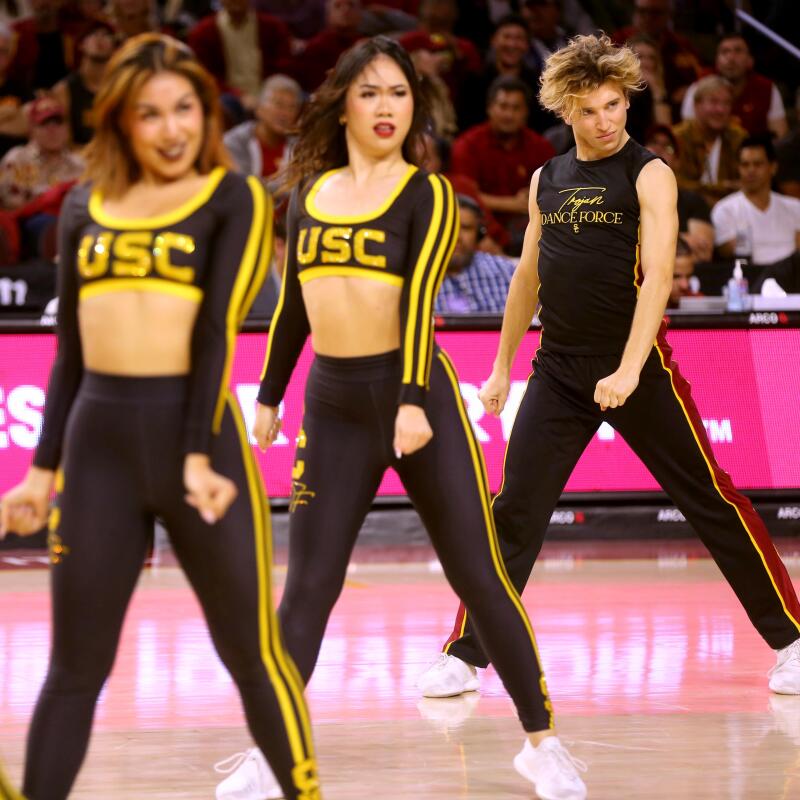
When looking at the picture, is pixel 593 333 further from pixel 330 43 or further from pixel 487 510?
pixel 330 43

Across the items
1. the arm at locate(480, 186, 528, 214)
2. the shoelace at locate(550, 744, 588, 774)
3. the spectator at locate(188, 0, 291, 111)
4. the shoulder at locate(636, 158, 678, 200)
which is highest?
the spectator at locate(188, 0, 291, 111)

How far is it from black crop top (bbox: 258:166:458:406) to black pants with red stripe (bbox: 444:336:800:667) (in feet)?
3.95

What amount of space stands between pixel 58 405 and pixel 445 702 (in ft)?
7.71

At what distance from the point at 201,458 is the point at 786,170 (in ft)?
34.6

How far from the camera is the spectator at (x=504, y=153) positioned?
38.8ft

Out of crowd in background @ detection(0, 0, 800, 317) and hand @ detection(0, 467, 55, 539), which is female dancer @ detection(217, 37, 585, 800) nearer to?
hand @ detection(0, 467, 55, 539)

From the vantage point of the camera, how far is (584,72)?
205 inches

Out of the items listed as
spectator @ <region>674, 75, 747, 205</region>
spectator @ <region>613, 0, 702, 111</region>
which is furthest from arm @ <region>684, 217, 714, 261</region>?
spectator @ <region>613, 0, 702, 111</region>

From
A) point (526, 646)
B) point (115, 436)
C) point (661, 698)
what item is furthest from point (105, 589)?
point (661, 698)

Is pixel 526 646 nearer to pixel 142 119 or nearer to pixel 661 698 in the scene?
pixel 661 698

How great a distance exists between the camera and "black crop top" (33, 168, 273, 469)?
3.37m

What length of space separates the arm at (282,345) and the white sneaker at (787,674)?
204 centimetres

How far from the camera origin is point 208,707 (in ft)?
17.5

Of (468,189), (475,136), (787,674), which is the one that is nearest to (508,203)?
(475,136)
